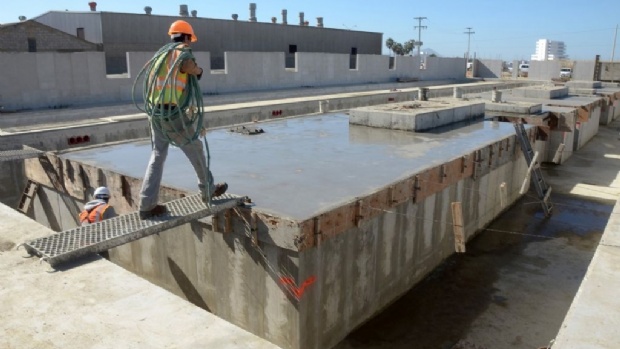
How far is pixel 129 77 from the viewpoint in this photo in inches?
779

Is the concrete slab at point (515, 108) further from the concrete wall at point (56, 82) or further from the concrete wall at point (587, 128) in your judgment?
the concrete wall at point (56, 82)

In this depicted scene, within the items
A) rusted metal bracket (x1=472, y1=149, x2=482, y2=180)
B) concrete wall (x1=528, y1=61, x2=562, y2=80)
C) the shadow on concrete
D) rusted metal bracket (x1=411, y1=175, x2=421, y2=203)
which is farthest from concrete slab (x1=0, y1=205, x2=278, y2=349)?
concrete wall (x1=528, y1=61, x2=562, y2=80)

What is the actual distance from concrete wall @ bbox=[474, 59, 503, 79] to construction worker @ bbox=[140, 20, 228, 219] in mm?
47592

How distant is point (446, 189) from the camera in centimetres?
1006

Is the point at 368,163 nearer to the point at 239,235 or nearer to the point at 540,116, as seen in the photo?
the point at 239,235

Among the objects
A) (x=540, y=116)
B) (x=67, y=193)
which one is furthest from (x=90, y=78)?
(x=540, y=116)

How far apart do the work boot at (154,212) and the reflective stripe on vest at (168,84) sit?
4.12ft

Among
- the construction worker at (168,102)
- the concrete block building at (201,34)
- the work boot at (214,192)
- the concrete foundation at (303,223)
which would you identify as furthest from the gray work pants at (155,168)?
the concrete block building at (201,34)

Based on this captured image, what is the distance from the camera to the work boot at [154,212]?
5.65 meters

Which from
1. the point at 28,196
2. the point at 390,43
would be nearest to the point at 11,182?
the point at 28,196

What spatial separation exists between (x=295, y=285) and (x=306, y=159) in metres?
3.87

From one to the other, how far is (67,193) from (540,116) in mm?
14569

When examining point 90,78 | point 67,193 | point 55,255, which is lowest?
point 67,193

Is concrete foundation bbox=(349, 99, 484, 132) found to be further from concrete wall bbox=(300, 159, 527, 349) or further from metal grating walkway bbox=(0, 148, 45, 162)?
metal grating walkway bbox=(0, 148, 45, 162)
